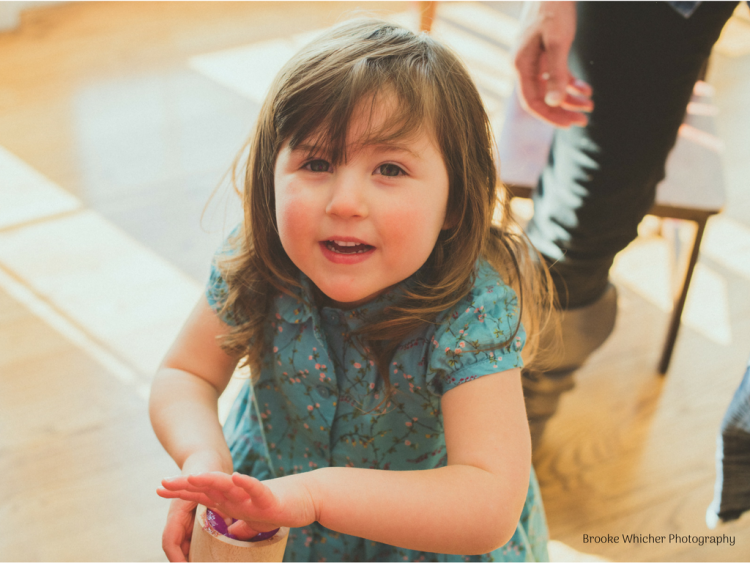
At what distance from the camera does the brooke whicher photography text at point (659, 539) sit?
3.90 feet

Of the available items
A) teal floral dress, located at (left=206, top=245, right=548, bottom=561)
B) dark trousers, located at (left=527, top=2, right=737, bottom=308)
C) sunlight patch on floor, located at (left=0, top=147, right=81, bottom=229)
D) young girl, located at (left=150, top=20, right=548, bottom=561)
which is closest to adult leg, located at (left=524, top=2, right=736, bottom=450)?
dark trousers, located at (left=527, top=2, right=737, bottom=308)

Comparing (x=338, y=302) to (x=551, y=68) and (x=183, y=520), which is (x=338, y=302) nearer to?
(x=183, y=520)

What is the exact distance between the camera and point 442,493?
2.24ft

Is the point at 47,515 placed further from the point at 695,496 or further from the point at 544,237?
the point at 695,496

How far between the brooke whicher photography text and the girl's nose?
0.78m

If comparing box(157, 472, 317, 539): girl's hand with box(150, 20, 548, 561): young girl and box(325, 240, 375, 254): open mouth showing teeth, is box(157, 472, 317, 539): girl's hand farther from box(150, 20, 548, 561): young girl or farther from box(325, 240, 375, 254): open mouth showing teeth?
box(325, 240, 375, 254): open mouth showing teeth

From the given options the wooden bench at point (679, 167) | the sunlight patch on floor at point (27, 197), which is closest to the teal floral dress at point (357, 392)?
the wooden bench at point (679, 167)

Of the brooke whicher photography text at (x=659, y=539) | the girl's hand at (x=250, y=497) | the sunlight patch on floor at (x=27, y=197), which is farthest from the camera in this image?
the sunlight patch on floor at (x=27, y=197)

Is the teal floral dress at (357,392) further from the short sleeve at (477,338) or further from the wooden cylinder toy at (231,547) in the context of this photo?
the wooden cylinder toy at (231,547)

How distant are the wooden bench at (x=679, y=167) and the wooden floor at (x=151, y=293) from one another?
0.74 ft

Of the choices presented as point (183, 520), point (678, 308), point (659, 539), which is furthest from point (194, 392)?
point (678, 308)

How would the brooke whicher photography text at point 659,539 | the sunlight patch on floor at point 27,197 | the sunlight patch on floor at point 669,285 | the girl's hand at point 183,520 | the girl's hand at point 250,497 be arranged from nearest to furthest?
the girl's hand at point 250,497 < the girl's hand at point 183,520 < the brooke whicher photography text at point 659,539 < the sunlight patch on floor at point 669,285 < the sunlight patch on floor at point 27,197

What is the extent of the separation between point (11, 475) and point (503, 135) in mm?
984

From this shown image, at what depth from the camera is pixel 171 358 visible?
854 mm
